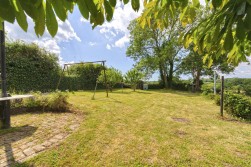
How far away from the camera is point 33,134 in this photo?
4.64 m

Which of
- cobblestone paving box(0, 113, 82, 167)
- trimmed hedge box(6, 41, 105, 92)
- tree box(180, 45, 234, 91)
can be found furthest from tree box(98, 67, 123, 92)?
tree box(180, 45, 234, 91)

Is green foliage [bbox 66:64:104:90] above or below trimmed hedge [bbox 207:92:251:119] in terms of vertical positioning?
above

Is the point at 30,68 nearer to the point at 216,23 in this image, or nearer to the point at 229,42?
the point at 216,23

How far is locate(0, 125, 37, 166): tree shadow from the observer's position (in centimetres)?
343

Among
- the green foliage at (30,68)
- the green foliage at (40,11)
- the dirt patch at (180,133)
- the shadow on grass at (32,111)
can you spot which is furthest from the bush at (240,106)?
the green foliage at (30,68)

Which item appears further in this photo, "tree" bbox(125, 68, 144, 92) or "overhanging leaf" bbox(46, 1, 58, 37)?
"tree" bbox(125, 68, 144, 92)

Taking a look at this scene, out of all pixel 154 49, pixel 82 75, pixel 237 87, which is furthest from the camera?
pixel 154 49

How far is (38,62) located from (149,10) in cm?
1380

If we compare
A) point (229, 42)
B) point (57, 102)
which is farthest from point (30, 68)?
point (229, 42)

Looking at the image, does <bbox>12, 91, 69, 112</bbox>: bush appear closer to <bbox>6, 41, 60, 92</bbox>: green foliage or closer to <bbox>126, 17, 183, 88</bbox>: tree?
<bbox>6, 41, 60, 92</bbox>: green foliage

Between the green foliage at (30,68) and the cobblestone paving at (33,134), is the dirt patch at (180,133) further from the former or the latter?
the green foliage at (30,68)

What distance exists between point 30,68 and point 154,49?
→ 63.2 feet

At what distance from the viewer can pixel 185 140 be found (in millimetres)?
4824

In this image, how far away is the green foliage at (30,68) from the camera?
12.2 meters
